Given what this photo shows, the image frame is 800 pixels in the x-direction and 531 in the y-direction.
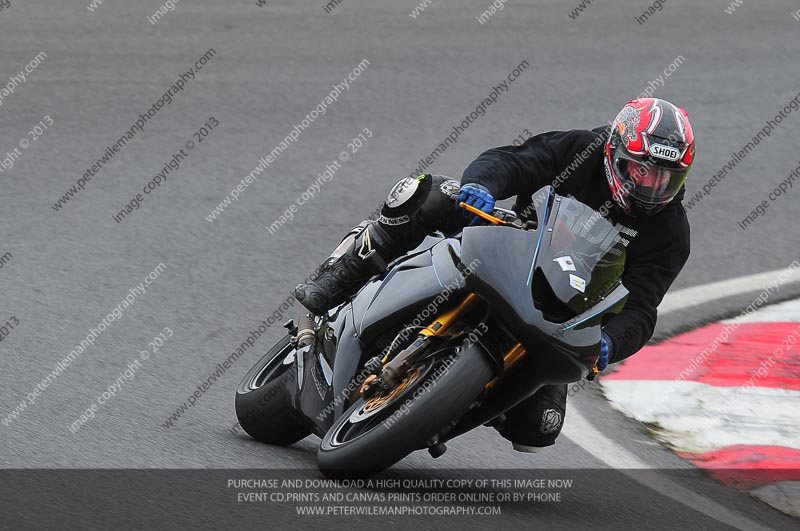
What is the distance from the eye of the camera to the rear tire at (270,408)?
5434 millimetres

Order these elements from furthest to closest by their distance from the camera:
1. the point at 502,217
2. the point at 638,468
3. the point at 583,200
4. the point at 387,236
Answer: the point at 638,468
the point at 583,200
the point at 387,236
the point at 502,217

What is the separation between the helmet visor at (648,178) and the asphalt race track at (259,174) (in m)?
0.46

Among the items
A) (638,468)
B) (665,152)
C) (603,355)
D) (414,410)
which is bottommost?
(638,468)

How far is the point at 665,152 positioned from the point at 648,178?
13cm

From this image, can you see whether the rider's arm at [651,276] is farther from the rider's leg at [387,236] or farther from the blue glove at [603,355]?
the rider's leg at [387,236]

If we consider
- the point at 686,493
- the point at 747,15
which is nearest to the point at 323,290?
the point at 686,493

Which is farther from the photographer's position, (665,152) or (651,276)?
(651,276)

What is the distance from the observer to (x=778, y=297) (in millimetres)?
8258

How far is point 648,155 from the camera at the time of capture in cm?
498

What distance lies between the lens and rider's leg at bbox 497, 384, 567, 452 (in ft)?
16.5

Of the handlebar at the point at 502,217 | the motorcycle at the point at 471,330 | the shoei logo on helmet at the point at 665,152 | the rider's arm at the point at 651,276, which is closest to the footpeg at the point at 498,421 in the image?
the motorcycle at the point at 471,330

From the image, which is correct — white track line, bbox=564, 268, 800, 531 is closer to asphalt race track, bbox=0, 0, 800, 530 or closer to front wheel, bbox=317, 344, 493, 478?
asphalt race track, bbox=0, 0, 800, 530

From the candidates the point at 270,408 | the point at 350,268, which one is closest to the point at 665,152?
the point at 350,268

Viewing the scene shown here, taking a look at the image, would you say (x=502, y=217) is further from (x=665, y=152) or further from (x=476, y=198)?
(x=665, y=152)
